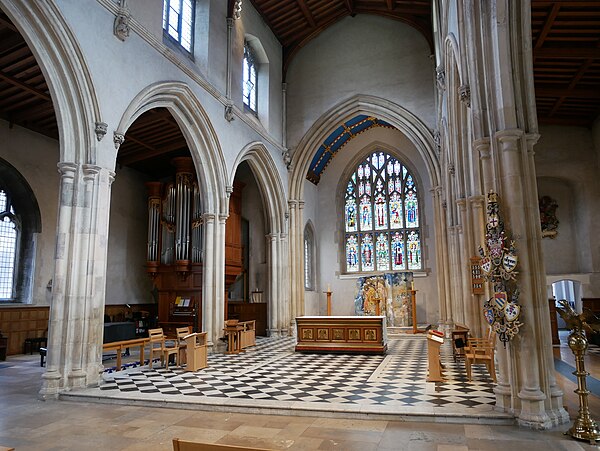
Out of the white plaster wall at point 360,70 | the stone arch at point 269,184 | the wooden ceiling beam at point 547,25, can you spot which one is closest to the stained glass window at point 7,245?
the stone arch at point 269,184

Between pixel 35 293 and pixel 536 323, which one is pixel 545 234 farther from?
pixel 35 293

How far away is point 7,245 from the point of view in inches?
455

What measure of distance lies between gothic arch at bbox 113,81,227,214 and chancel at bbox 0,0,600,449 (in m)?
0.05

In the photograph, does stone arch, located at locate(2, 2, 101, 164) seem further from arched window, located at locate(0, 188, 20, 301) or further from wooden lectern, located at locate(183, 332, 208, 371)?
arched window, located at locate(0, 188, 20, 301)

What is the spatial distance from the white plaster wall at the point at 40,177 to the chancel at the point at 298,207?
5 centimetres

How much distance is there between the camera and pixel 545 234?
49.6 feet

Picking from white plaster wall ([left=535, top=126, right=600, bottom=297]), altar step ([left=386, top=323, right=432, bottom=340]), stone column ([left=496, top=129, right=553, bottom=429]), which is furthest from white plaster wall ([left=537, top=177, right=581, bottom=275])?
stone column ([left=496, top=129, right=553, bottom=429])

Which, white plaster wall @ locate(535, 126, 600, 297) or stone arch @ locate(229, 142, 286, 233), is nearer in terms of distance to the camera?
white plaster wall @ locate(535, 126, 600, 297)

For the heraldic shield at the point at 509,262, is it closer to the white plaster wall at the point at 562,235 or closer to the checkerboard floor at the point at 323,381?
the checkerboard floor at the point at 323,381

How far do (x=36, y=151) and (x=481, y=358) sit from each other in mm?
11448

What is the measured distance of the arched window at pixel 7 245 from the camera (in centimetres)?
1136

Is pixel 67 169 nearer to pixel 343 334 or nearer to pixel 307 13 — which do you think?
pixel 343 334

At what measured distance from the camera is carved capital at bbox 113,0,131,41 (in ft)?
26.4

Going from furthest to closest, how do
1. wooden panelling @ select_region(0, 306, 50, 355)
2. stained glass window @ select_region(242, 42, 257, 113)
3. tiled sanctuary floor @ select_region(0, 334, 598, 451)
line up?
stained glass window @ select_region(242, 42, 257, 113), wooden panelling @ select_region(0, 306, 50, 355), tiled sanctuary floor @ select_region(0, 334, 598, 451)
